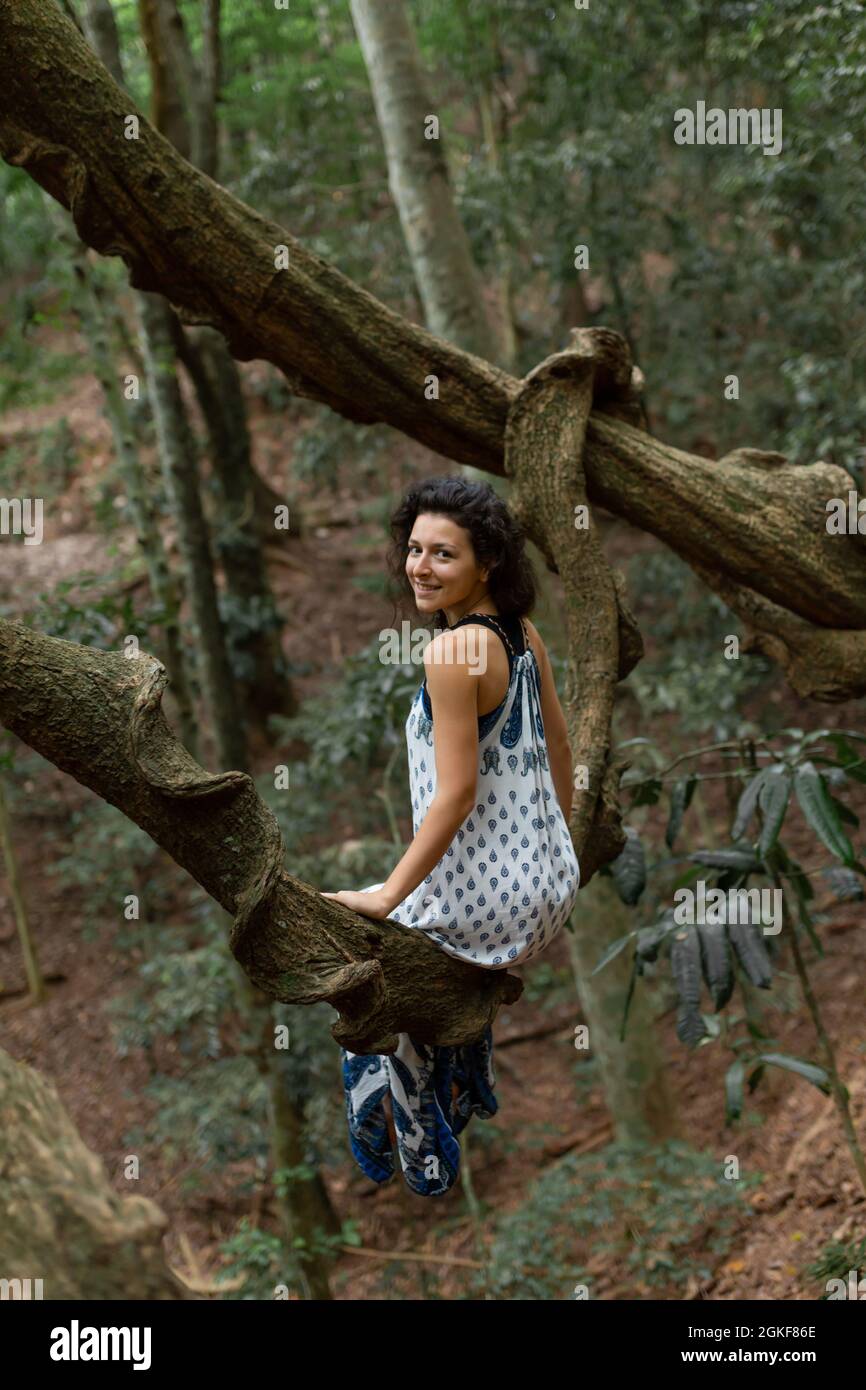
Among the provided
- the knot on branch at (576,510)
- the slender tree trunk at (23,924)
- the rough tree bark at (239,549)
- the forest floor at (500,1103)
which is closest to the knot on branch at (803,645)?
the knot on branch at (576,510)

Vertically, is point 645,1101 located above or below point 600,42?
below

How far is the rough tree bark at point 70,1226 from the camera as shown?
5.27 feet

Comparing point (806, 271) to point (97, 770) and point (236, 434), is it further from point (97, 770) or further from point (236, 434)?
point (97, 770)

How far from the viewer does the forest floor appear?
4.91m

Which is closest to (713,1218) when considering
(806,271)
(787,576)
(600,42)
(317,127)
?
(787,576)

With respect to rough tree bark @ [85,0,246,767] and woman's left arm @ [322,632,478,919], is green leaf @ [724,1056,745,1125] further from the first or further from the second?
rough tree bark @ [85,0,246,767]

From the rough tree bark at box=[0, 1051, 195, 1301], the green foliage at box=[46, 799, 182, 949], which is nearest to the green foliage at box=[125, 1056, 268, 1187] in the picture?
the green foliage at box=[46, 799, 182, 949]

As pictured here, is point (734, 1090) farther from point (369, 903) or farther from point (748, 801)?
point (369, 903)

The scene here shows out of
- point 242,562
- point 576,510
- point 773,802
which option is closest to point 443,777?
point 576,510

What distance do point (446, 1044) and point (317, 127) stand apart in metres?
8.45

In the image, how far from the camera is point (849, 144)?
576 centimetres

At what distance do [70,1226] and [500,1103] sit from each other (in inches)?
246

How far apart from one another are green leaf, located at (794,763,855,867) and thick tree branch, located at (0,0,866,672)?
1.59 feet

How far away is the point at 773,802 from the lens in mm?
3145
